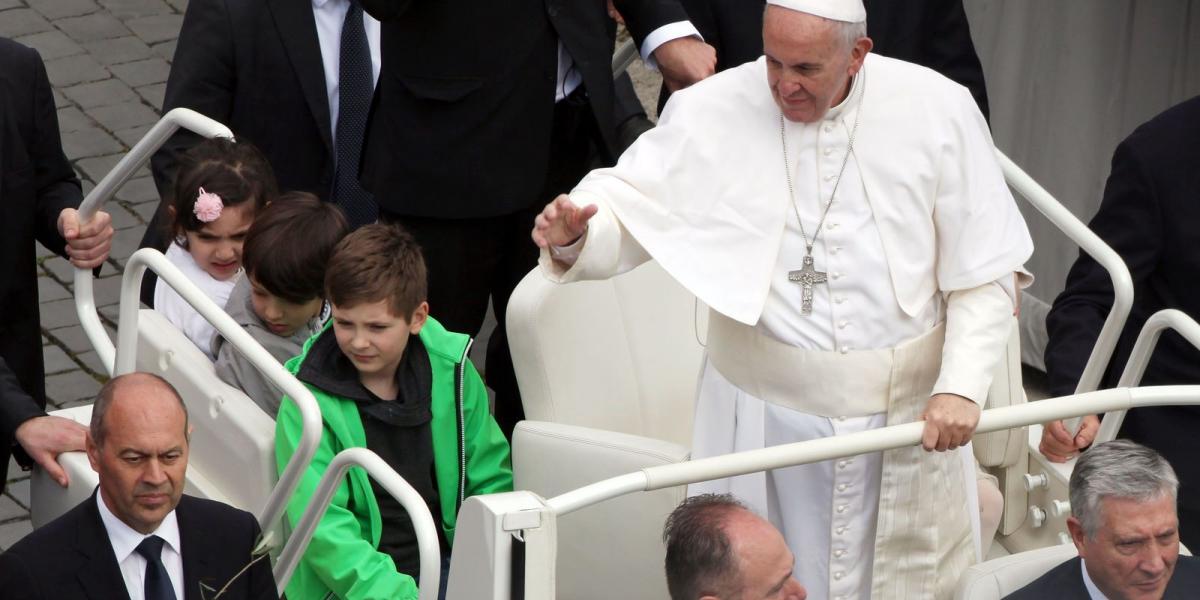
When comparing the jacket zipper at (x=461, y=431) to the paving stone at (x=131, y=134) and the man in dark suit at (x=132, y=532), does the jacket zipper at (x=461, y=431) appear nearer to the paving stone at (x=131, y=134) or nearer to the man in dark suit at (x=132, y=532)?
the man in dark suit at (x=132, y=532)

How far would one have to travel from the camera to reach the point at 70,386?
6.09 m

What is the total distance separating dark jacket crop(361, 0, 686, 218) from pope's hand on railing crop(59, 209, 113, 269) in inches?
24.4

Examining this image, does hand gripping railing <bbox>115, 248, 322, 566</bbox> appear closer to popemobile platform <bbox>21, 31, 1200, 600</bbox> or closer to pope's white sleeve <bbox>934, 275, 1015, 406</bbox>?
popemobile platform <bbox>21, 31, 1200, 600</bbox>

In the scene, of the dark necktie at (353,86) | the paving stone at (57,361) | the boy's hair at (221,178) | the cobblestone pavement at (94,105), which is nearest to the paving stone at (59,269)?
the cobblestone pavement at (94,105)

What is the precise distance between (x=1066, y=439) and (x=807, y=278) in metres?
1.04

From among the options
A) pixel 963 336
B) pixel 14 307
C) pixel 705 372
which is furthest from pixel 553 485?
pixel 14 307

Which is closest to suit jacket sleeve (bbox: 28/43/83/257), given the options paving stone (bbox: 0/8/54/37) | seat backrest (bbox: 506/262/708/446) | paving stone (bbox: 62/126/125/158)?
seat backrest (bbox: 506/262/708/446)

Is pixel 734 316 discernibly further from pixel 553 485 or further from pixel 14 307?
pixel 14 307

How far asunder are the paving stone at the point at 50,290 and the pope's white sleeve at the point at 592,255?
361 centimetres

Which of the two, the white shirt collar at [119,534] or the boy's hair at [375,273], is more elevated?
the boy's hair at [375,273]

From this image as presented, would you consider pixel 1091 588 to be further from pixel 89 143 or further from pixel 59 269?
pixel 89 143

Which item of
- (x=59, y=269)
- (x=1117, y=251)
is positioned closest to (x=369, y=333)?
(x=1117, y=251)

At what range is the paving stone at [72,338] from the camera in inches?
248

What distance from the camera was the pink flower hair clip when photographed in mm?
4172
